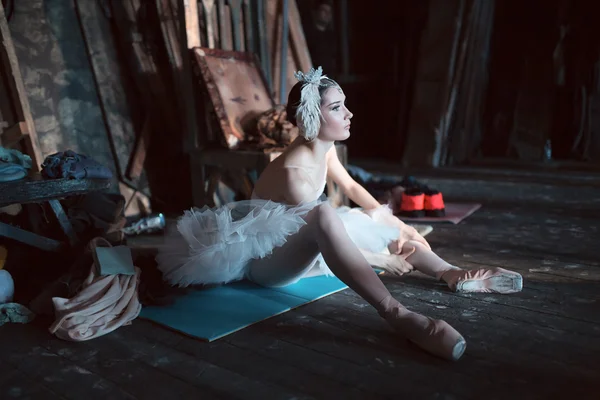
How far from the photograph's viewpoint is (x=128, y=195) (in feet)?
14.0

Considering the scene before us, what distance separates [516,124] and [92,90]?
14.2 ft

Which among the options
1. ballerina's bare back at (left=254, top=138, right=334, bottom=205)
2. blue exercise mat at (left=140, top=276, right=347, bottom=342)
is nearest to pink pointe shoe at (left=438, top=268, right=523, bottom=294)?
blue exercise mat at (left=140, top=276, right=347, bottom=342)

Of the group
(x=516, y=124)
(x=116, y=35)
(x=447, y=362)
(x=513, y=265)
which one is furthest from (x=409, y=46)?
(x=447, y=362)

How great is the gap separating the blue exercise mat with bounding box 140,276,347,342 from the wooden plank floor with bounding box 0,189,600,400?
0.05 m

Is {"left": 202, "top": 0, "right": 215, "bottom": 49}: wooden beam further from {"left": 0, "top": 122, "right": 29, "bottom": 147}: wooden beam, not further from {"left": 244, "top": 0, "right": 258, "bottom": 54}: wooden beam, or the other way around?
{"left": 0, "top": 122, "right": 29, "bottom": 147}: wooden beam

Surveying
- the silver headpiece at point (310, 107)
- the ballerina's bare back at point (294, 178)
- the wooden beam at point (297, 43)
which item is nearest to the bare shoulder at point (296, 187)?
the ballerina's bare back at point (294, 178)

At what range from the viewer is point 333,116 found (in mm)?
2246

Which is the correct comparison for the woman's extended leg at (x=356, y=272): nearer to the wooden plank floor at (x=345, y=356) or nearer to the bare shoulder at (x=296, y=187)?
the wooden plank floor at (x=345, y=356)

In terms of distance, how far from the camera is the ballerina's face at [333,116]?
2.23m

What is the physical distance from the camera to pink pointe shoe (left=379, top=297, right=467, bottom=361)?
171 cm

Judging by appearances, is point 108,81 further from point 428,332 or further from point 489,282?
point 428,332

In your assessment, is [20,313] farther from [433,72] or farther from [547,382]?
[433,72]

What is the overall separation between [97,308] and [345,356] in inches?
40.1

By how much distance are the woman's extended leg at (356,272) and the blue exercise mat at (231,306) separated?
0.23 metres
